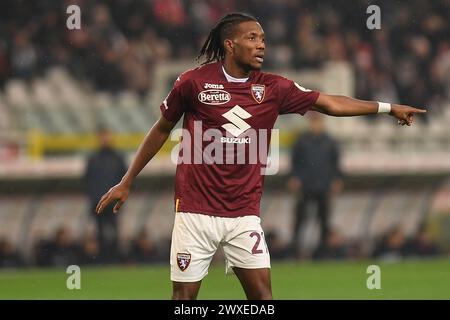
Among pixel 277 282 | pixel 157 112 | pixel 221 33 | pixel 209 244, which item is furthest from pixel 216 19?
pixel 209 244

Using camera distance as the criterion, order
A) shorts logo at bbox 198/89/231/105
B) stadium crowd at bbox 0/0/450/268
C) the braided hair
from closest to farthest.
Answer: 1. shorts logo at bbox 198/89/231/105
2. the braided hair
3. stadium crowd at bbox 0/0/450/268

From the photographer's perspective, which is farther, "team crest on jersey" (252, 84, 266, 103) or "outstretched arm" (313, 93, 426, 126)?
"outstretched arm" (313, 93, 426, 126)

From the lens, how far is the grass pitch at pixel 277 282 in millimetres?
11508

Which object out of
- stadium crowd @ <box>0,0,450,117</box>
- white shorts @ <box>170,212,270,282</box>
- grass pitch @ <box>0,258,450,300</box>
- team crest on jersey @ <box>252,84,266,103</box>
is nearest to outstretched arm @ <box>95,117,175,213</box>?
white shorts @ <box>170,212,270,282</box>

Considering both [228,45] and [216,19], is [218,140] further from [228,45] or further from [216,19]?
[216,19]

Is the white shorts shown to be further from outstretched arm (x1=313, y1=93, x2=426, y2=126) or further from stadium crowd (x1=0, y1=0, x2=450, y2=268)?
stadium crowd (x1=0, y1=0, x2=450, y2=268)

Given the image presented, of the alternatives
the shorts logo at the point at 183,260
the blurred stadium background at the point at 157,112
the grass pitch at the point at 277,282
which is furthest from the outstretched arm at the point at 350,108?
the blurred stadium background at the point at 157,112

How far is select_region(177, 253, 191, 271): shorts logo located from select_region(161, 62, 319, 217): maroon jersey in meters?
0.28

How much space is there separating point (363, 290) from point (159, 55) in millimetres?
7925

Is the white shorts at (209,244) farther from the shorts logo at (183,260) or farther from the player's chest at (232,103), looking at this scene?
the player's chest at (232,103)

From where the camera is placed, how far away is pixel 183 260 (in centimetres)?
736

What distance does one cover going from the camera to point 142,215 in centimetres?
1703

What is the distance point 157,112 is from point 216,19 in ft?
9.92

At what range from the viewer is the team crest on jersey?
7.51m
